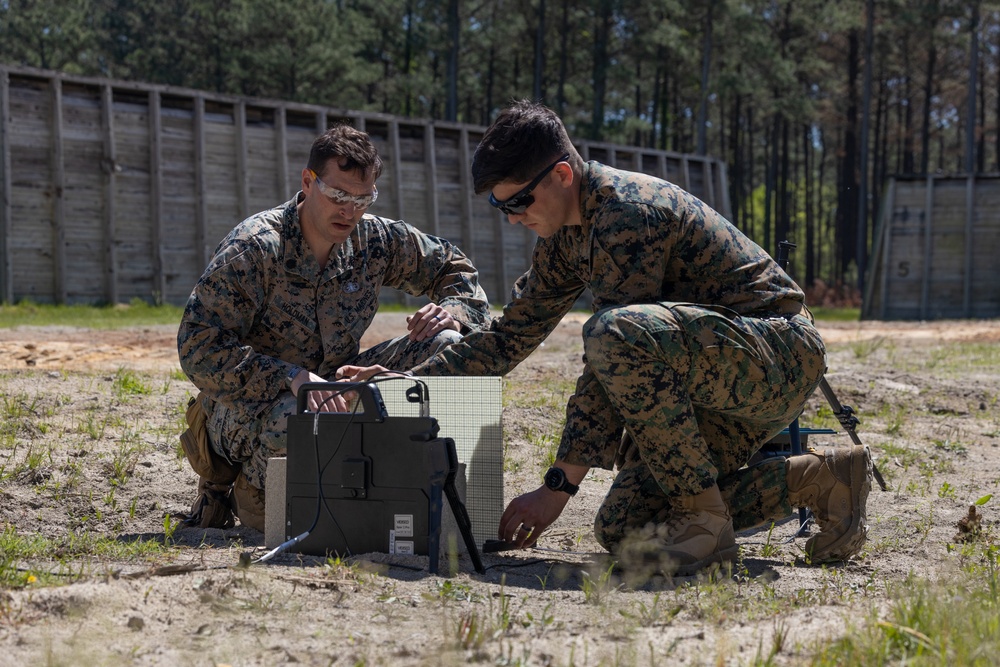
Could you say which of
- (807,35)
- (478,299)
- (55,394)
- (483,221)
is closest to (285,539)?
(478,299)

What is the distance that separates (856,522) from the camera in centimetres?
361

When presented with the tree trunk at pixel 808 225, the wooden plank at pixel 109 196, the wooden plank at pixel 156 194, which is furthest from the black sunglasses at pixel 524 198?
the tree trunk at pixel 808 225

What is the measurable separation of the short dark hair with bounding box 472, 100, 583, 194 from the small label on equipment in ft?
3.65

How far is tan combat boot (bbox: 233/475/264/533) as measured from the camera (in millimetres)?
4258

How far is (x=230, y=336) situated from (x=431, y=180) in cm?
1672

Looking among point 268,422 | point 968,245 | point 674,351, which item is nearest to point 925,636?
point 674,351

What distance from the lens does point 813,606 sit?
111 inches

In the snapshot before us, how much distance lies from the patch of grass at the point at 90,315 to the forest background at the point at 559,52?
16.4 meters

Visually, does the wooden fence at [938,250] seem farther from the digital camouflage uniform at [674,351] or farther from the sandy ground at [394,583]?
the digital camouflage uniform at [674,351]

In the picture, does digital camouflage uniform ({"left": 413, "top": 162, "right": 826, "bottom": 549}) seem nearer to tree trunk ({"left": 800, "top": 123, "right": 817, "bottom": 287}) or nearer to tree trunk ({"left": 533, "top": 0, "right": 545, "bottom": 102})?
tree trunk ({"left": 533, "top": 0, "right": 545, "bottom": 102})

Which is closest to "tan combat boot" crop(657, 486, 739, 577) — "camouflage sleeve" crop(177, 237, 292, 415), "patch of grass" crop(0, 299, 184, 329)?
"camouflage sleeve" crop(177, 237, 292, 415)

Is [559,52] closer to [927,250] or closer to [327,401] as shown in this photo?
[927,250]

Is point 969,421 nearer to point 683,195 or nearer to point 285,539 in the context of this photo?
point 683,195

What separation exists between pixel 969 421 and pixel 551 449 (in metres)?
3.05
